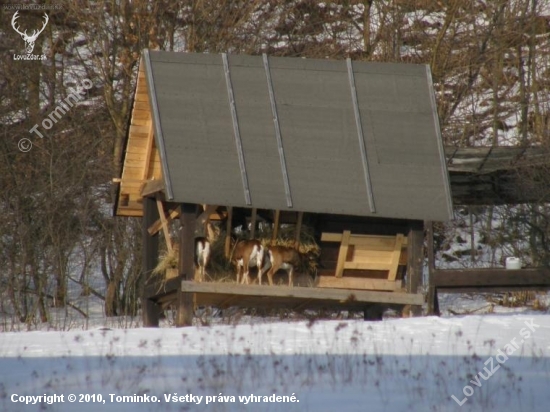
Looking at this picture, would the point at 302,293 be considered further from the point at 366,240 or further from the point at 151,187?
the point at 151,187

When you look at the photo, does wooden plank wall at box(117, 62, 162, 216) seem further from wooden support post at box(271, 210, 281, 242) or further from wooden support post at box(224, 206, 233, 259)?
wooden support post at box(271, 210, 281, 242)

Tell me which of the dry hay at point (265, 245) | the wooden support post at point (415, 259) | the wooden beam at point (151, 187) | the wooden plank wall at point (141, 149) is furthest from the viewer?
the wooden plank wall at point (141, 149)

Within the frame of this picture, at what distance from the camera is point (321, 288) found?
15969 mm

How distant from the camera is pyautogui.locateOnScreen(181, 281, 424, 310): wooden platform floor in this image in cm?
1558

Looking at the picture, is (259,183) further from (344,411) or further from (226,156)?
(344,411)

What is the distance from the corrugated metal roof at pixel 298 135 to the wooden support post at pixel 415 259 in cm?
69

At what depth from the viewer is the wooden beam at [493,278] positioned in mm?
18078

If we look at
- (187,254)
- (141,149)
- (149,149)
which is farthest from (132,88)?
(187,254)

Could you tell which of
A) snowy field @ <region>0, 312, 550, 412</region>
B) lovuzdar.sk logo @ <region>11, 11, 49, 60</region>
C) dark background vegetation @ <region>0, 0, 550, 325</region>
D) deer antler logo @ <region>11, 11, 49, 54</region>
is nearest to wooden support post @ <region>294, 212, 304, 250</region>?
snowy field @ <region>0, 312, 550, 412</region>

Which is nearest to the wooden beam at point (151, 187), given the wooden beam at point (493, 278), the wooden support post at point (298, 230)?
the wooden support post at point (298, 230)

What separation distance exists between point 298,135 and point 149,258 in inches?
138

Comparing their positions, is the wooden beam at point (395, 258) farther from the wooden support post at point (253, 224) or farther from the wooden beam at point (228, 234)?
the wooden beam at point (228, 234)

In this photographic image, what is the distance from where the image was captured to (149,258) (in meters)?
17.9

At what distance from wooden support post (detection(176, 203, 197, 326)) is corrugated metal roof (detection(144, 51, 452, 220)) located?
2.13 feet
